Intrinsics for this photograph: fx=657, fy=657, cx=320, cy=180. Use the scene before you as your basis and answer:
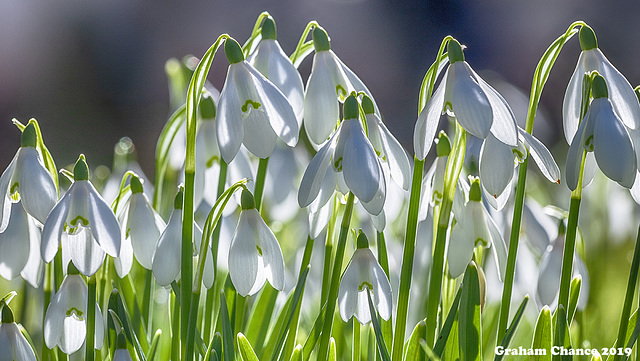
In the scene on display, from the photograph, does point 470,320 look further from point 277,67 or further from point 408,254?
point 277,67

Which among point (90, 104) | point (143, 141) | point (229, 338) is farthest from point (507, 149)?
point (90, 104)

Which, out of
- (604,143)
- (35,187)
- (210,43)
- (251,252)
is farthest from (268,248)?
(210,43)

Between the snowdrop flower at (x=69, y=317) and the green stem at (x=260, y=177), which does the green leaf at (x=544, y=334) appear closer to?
the green stem at (x=260, y=177)

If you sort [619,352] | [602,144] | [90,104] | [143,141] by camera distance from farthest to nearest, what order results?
[90,104] < [143,141] < [619,352] < [602,144]

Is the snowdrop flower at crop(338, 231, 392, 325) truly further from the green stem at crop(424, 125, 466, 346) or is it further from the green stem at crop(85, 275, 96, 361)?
the green stem at crop(85, 275, 96, 361)

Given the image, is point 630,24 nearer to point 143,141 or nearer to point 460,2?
point 460,2
